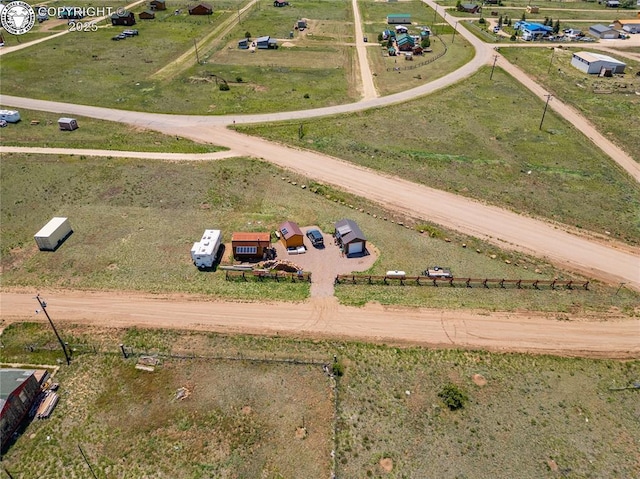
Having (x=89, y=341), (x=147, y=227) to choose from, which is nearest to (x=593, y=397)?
(x=89, y=341)

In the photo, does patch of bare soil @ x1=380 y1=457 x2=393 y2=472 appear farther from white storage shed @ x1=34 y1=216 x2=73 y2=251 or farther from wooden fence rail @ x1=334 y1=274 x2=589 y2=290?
white storage shed @ x1=34 y1=216 x2=73 y2=251

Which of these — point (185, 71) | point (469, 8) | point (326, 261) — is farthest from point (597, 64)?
point (185, 71)

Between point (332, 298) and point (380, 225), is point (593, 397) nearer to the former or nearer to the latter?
point (332, 298)

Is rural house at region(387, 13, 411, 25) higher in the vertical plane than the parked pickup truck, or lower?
higher

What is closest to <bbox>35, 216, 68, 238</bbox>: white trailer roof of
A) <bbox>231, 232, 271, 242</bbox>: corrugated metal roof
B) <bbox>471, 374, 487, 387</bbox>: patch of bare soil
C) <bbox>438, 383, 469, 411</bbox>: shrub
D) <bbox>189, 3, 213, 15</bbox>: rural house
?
<bbox>231, 232, 271, 242</bbox>: corrugated metal roof

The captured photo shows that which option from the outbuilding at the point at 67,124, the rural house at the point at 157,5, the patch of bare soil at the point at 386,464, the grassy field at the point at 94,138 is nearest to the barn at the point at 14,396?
the patch of bare soil at the point at 386,464

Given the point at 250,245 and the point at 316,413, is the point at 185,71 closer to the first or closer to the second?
the point at 250,245
